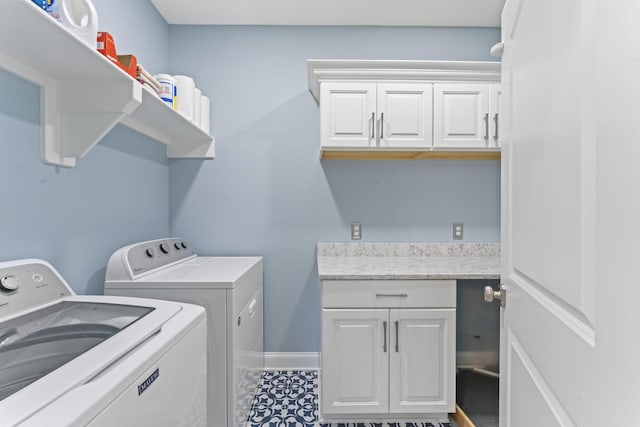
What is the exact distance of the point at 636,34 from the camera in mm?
417

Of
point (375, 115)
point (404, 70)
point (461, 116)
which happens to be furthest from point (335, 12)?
point (461, 116)

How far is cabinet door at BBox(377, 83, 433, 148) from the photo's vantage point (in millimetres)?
2006

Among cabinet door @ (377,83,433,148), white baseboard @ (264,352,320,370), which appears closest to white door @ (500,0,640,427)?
cabinet door @ (377,83,433,148)

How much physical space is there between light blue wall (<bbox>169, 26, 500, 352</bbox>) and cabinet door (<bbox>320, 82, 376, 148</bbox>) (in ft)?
1.19

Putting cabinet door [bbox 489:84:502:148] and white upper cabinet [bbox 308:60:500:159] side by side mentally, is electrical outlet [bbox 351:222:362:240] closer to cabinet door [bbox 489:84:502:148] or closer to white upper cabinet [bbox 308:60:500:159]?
white upper cabinet [bbox 308:60:500:159]

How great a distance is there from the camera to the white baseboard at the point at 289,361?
7.80 feet

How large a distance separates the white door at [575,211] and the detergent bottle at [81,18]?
1.23m

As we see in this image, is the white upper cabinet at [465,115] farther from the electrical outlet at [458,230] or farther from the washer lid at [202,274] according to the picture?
the washer lid at [202,274]

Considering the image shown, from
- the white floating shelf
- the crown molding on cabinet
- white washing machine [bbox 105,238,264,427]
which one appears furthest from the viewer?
the crown molding on cabinet

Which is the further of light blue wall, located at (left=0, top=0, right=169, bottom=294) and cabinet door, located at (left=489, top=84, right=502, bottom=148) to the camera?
cabinet door, located at (left=489, top=84, right=502, bottom=148)

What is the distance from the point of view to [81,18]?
3.55 feet

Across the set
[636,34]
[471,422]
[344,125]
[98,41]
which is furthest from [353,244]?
[636,34]

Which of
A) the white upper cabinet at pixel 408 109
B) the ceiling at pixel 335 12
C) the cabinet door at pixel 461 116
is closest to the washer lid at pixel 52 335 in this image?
the white upper cabinet at pixel 408 109

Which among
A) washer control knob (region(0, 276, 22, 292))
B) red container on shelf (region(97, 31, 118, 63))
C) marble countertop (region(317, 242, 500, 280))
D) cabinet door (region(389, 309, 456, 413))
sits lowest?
cabinet door (region(389, 309, 456, 413))
